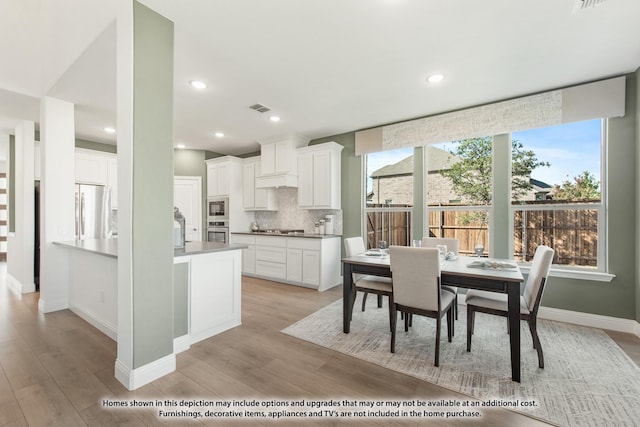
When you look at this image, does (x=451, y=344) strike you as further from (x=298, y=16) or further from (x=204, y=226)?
(x=204, y=226)

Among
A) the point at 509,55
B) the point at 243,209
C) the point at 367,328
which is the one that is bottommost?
the point at 367,328

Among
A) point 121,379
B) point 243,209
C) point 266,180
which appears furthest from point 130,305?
point 243,209

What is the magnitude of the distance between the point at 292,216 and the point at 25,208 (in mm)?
4115

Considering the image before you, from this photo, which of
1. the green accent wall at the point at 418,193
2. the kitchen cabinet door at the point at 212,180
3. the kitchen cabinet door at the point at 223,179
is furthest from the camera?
the kitchen cabinet door at the point at 212,180

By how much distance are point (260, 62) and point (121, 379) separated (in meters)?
2.87

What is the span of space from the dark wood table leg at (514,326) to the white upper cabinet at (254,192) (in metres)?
4.43

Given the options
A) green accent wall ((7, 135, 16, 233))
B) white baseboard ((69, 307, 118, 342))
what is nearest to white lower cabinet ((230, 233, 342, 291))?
white baseboard ((69, 307, 118, 342))

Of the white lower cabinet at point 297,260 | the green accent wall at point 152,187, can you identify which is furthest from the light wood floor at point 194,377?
the white lower cabinet at point 297,260

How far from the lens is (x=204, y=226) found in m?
6.21

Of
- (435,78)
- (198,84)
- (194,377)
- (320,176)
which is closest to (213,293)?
(194,377)

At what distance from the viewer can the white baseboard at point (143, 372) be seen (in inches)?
73.5

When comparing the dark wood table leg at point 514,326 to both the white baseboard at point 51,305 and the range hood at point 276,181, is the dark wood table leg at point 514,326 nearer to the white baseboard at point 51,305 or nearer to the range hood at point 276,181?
the range hood at point 276,181

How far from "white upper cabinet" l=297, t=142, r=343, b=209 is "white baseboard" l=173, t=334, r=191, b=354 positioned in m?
2.94

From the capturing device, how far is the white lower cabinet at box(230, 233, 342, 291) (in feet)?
14.7
